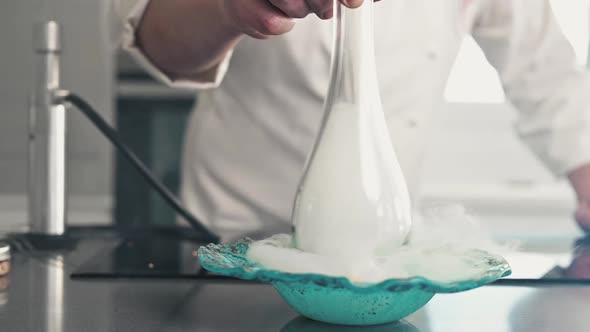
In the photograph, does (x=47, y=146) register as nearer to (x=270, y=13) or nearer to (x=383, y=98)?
(x=270, y=13)

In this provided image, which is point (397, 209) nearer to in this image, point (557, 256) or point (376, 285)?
point (376, 285)

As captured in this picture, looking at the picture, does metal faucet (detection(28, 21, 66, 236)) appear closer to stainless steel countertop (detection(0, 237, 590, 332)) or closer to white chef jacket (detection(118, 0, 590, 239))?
stainless steel countertop (detection(0, 237, 590, 332))

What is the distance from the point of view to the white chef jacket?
37.6 inches

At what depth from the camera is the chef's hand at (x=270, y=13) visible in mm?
465

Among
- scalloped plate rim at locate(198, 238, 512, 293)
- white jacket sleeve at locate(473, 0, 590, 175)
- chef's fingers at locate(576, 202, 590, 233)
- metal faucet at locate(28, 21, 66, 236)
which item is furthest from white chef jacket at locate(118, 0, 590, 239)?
scalloped plate rim at locate(198, 238, 512, 293)

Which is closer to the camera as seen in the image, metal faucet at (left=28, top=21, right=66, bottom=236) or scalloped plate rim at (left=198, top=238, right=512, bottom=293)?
scalloped plate rim at (left=198, top=238, right=512, bottom=293)

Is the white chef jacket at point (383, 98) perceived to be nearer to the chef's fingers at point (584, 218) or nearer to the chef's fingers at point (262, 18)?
the chef's fingers at point (584, 218)

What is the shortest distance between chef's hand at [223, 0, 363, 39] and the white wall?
1.16 m

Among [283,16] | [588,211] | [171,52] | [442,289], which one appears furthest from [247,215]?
[442,289]

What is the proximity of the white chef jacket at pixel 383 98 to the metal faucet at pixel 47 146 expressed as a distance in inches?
11.7

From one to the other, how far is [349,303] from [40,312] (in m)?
0.19

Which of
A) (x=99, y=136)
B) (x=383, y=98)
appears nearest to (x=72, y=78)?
(x=99, y=136)

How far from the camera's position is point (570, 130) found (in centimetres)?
102

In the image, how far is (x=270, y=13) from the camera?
489mm
